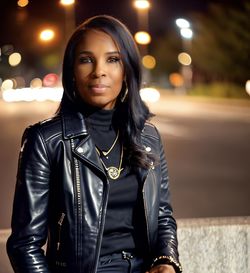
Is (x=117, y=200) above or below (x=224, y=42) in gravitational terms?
above

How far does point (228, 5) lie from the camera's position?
39719 mm

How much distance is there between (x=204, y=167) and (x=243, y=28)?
1121 inches

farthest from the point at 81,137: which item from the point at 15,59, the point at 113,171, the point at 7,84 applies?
the point at 7,84

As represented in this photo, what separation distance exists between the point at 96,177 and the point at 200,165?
948 centimetres

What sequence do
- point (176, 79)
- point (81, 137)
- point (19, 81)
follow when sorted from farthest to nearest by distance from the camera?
1. point (19, 81)
2. point (176, 79)
3. point (81, 137)

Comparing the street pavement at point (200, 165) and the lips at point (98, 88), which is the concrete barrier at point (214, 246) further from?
the street pavement at point (200, 165)

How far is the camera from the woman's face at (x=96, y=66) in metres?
1.94

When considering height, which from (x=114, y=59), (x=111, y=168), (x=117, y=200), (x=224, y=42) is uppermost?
(x=114, y=59)

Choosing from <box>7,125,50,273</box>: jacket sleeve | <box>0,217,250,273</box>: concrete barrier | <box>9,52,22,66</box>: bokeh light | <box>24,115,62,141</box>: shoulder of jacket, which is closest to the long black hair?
<box>24,115,62,141</box>: shoulder of jacket

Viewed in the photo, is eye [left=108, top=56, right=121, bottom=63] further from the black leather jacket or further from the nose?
the black leather jacket

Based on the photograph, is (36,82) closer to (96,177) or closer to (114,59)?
(114,59)

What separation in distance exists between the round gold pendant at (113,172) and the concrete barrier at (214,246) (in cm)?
106

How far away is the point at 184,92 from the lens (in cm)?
5016

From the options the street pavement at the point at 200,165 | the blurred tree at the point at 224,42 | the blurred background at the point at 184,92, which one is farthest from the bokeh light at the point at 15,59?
the street pavement at the point at 200,165
